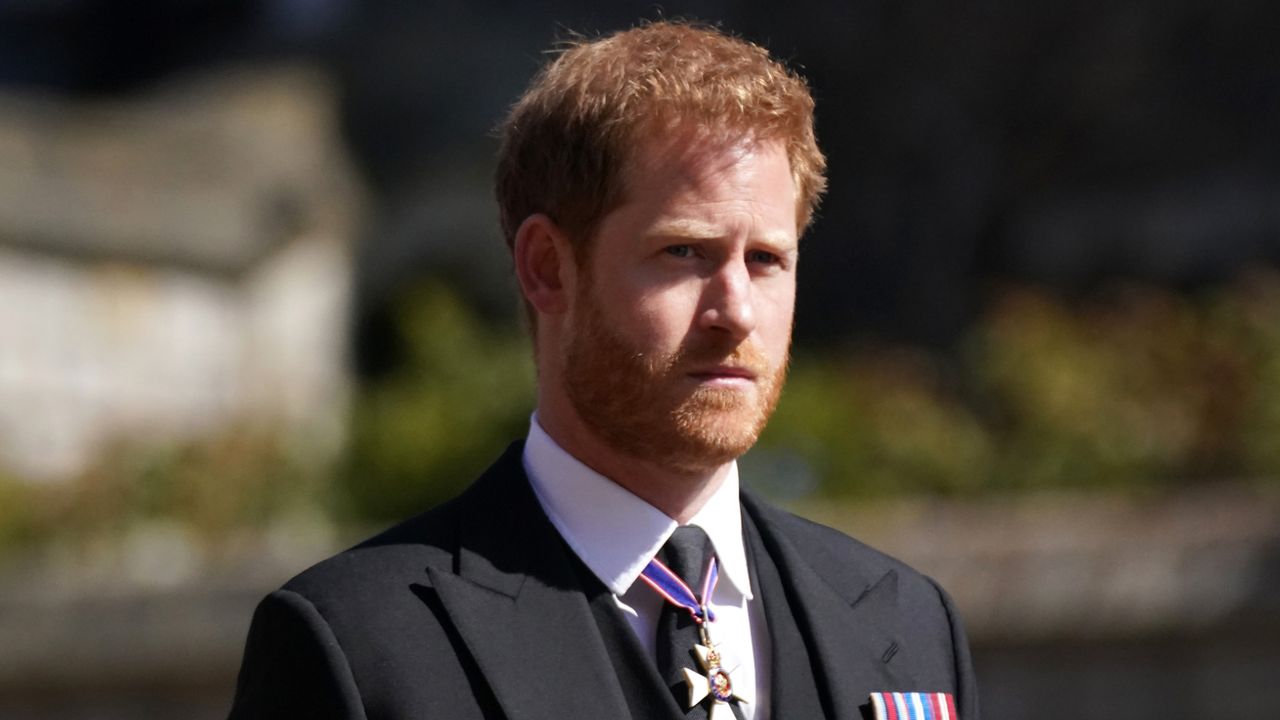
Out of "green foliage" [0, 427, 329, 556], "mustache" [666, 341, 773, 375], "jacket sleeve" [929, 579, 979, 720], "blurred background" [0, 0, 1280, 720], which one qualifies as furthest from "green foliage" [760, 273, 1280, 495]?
"mustache" [666, 341, 773, 375]

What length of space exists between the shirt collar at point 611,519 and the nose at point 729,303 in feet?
0.92

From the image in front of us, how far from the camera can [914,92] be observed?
12.7 m

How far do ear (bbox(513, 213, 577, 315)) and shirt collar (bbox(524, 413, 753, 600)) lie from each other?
0.20m

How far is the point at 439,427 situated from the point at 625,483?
6.49 metres

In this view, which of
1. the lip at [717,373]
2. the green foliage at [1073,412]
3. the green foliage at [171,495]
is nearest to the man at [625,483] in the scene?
the lip at [717,373]

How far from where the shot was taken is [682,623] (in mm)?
2787

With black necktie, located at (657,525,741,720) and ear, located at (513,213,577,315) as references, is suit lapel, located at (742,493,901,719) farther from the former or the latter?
ear, located at (513,213,577,315)

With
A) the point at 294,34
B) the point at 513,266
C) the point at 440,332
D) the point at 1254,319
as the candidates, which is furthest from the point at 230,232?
the point at 513,266

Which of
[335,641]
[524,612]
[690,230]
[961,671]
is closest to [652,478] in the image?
[524,612]

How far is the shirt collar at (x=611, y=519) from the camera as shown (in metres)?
2.80

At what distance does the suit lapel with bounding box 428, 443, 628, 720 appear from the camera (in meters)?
2.65

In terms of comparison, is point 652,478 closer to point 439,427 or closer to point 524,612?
point 524,612

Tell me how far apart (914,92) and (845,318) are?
1553 mm

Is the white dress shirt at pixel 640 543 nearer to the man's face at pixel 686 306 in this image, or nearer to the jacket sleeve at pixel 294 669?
the man's face at pixel 686 306
